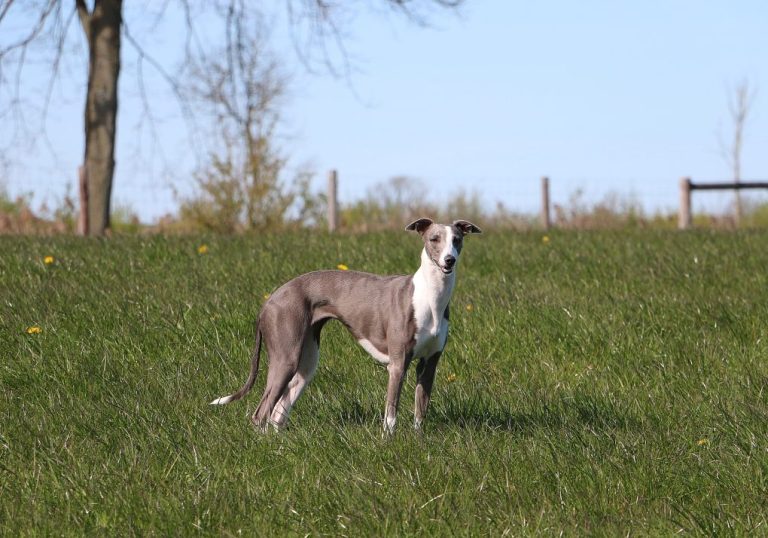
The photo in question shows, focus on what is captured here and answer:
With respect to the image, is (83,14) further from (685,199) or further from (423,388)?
(423,388)

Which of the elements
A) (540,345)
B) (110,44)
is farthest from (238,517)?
(110,44)

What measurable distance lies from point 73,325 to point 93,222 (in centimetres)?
1066

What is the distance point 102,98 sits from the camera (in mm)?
18297

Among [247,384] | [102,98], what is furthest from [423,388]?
[102,98]

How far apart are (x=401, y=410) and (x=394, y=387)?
959 millimetres

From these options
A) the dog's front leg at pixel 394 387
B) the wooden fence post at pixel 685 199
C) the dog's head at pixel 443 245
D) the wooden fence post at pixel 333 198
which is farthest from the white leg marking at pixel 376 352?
the wooden fence post at pixel 685 199

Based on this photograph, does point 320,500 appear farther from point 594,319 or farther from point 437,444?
point 594,319

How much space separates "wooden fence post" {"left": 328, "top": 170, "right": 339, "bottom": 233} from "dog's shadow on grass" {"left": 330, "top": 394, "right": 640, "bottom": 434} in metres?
14.9

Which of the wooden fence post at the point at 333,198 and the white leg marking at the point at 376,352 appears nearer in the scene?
the white leg marking at the point at 376,352

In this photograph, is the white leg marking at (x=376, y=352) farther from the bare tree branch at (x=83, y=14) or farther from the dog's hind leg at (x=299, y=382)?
the bare tree branch at (x=83, y=14)

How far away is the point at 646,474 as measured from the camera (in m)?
5.41

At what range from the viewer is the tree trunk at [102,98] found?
18.3 metres

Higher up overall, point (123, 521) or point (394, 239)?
point (394, 239)

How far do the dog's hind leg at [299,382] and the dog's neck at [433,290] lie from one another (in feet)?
2.70
